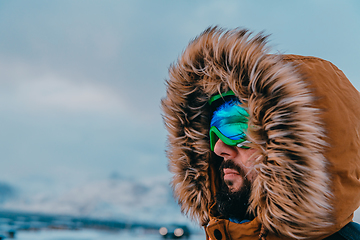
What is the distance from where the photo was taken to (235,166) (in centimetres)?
135

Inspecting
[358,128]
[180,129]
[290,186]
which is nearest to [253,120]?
[290,186]

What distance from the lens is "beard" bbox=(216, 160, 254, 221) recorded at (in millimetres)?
1278

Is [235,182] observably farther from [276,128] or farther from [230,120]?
[276,128]

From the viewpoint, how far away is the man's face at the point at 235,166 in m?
1.30

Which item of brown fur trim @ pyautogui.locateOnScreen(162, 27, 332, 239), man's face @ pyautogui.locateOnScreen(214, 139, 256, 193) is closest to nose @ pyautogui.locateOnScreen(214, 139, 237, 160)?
man's face @ pyautogui.locateOnScreen(214, 139, 256, 193)

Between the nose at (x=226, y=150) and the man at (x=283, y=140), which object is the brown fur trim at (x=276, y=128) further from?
the nose at (x=226, y=150)

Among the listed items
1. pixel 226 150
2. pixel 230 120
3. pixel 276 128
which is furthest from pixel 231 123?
pixel 276 128

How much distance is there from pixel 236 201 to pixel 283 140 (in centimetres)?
52

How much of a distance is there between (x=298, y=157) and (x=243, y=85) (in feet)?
1.42

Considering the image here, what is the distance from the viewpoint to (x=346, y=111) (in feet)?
3.27

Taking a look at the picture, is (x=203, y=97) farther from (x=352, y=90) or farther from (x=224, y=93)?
(x=352, y=90)

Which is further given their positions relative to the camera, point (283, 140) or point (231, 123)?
point (231, 123)

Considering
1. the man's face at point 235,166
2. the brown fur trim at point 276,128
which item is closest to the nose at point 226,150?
the man's face at point 235,166

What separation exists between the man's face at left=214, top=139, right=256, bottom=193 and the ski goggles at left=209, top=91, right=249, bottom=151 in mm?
82
